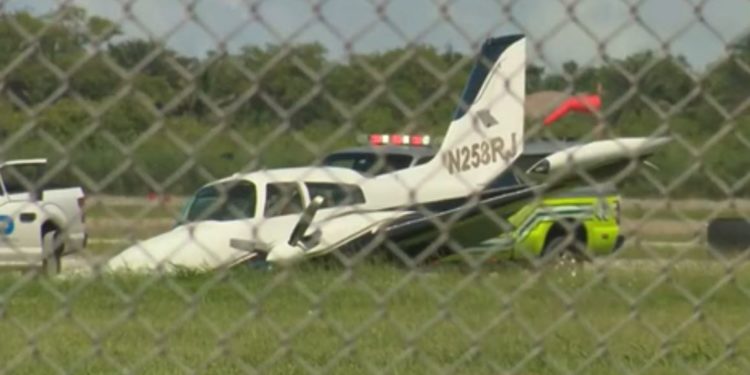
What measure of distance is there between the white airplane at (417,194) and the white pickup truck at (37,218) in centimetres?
11

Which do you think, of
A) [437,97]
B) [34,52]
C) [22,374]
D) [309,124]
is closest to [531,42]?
[437,97]

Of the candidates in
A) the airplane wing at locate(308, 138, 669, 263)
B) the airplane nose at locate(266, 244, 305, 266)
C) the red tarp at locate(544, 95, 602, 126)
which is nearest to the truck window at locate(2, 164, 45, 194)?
the airplane nose at locate(266, 244, 305, 266)

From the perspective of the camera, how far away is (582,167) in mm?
2891

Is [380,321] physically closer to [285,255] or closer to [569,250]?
[569,250]

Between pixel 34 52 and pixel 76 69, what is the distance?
7cm

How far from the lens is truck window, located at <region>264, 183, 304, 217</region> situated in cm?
279

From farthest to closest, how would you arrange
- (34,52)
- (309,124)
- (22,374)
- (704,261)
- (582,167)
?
1. (22,374)
2. (704,261)
3. (582,167)
4. (309,124)
5. (34,52)

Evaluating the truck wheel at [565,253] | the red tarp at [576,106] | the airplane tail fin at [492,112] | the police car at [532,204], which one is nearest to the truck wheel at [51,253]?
the police car at [532,204]

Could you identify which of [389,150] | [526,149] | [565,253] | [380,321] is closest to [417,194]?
[389,150]

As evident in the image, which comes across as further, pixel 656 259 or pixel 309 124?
pixel 656 259

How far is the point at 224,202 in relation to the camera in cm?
287

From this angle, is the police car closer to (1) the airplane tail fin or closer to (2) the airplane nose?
(1) the airplane tail fin

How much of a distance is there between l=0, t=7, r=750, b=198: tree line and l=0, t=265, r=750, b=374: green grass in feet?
1.33

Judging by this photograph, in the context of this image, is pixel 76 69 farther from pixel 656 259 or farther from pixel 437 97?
pixel 656 259
